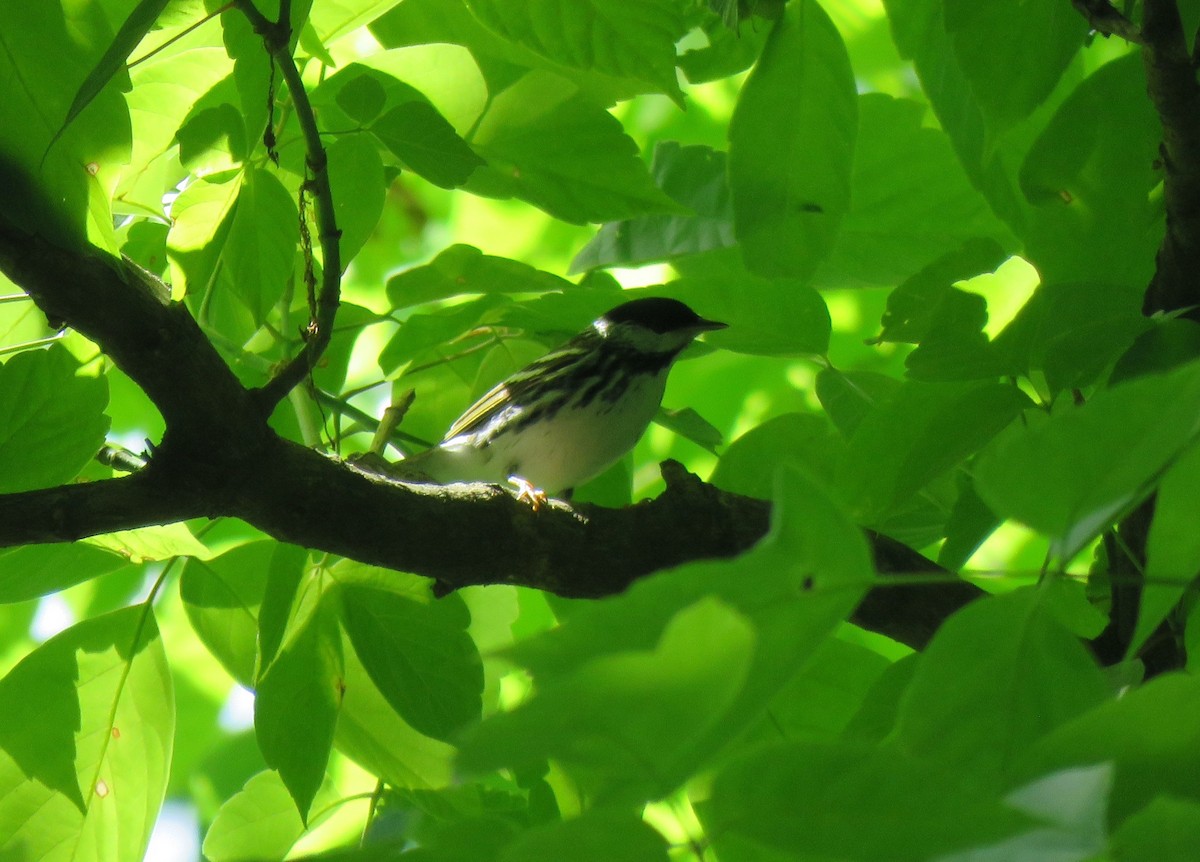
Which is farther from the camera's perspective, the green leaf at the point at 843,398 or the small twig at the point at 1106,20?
the green leaf at the point at 843,398

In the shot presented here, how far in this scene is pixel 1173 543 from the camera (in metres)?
0.59

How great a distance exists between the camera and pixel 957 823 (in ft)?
1.60

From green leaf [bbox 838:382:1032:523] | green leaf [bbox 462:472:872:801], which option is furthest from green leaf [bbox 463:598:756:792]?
green leaf [bbox 838:382:1032:523]

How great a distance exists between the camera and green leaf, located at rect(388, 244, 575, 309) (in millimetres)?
1563

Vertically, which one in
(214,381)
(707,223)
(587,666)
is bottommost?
(587,666)

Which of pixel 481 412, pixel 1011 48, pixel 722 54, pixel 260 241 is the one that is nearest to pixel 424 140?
pixel 260 241

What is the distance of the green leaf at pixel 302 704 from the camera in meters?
1.27

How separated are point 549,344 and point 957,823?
137 cm

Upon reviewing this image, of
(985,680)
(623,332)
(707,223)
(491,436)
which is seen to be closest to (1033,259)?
(707,223)

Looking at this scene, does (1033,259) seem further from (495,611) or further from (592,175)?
(495,611)

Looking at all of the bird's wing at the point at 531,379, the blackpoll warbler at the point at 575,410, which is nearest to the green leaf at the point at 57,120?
the blackpoll warbler at the point at 575,410

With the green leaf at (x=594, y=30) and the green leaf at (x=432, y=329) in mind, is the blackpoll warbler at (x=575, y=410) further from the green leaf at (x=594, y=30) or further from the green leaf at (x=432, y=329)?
the green leaf at (x=594, y=30)

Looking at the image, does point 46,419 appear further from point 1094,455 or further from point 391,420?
point 1094,455

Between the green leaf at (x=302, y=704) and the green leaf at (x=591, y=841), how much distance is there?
0.82 meters
